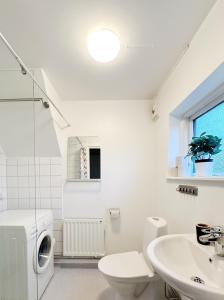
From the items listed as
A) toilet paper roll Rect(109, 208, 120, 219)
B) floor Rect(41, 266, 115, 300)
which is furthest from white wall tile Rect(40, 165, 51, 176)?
floor Rect(41, 266, 115, 300)

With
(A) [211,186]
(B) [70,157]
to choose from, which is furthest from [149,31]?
(B) [70,157]

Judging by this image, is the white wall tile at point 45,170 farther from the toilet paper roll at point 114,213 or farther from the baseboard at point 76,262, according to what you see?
the baseboard at point 76,262

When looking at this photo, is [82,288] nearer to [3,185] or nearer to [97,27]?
[3,185]

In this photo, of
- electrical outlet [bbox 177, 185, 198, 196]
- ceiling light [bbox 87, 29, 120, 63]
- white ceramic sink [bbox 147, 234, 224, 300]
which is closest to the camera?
white ceramic sink [bbox 147, 234, 224, 300]

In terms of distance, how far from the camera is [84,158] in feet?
8.70

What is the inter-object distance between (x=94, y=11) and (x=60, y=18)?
232 millimetres

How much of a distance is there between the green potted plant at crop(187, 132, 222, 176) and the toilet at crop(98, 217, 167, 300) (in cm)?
63

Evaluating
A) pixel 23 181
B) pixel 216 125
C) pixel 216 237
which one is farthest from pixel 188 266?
pixel 23 181

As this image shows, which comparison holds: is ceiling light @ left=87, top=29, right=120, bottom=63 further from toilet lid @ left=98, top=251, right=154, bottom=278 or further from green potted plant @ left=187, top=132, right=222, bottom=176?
toilet lid @ left=98, top=251, right=154, bottom=278

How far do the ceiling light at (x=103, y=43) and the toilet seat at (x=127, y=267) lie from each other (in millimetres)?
1733

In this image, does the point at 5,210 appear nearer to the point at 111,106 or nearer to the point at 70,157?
the point at 70,157

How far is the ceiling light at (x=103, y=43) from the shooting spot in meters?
1.33

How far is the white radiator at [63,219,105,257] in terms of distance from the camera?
2.49 meters

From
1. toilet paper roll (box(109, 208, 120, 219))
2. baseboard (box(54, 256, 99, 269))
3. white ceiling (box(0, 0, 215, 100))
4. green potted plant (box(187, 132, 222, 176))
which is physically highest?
white ceiling (box(0, 0, 215, 100))
